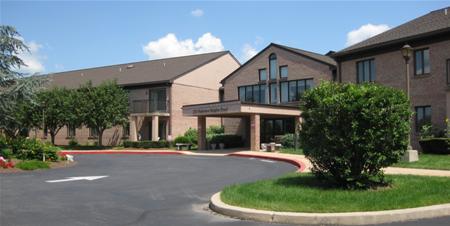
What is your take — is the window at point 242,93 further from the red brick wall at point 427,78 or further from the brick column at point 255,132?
the red brick wall at point 427,78

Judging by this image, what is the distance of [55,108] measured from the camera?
4291 cm

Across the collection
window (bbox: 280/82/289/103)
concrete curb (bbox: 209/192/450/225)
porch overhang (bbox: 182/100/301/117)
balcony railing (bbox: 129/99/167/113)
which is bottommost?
concrete curb (bbox: 209/192/450/225)

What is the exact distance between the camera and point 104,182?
48.3 ft

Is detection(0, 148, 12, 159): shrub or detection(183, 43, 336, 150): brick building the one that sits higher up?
detection(183, 43, 336, 150): brick building

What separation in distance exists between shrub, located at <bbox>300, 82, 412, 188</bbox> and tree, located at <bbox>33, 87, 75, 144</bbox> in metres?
33.9

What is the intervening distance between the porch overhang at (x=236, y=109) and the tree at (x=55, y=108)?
13.5 m

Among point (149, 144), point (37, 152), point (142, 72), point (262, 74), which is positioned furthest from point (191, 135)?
point (37, 152)

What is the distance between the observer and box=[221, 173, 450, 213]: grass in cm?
849

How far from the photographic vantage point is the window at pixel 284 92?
119 feet

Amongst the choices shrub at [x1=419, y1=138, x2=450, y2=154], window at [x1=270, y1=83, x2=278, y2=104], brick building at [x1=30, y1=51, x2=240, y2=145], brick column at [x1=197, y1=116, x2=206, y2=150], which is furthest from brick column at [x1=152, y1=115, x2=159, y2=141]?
shrub at [x1=419, y1=138, x2=450, y2=154]

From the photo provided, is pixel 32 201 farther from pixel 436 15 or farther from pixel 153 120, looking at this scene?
pixel 153 120

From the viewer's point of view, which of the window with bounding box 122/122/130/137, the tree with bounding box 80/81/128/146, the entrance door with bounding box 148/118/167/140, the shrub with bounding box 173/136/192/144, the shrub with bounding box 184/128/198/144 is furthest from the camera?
the window with bounding box 122/122/130/137

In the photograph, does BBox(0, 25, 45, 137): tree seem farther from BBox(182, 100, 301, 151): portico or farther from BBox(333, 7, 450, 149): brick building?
BBox(333, 7, 450, 149): brick building

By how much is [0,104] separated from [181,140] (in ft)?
51.1
